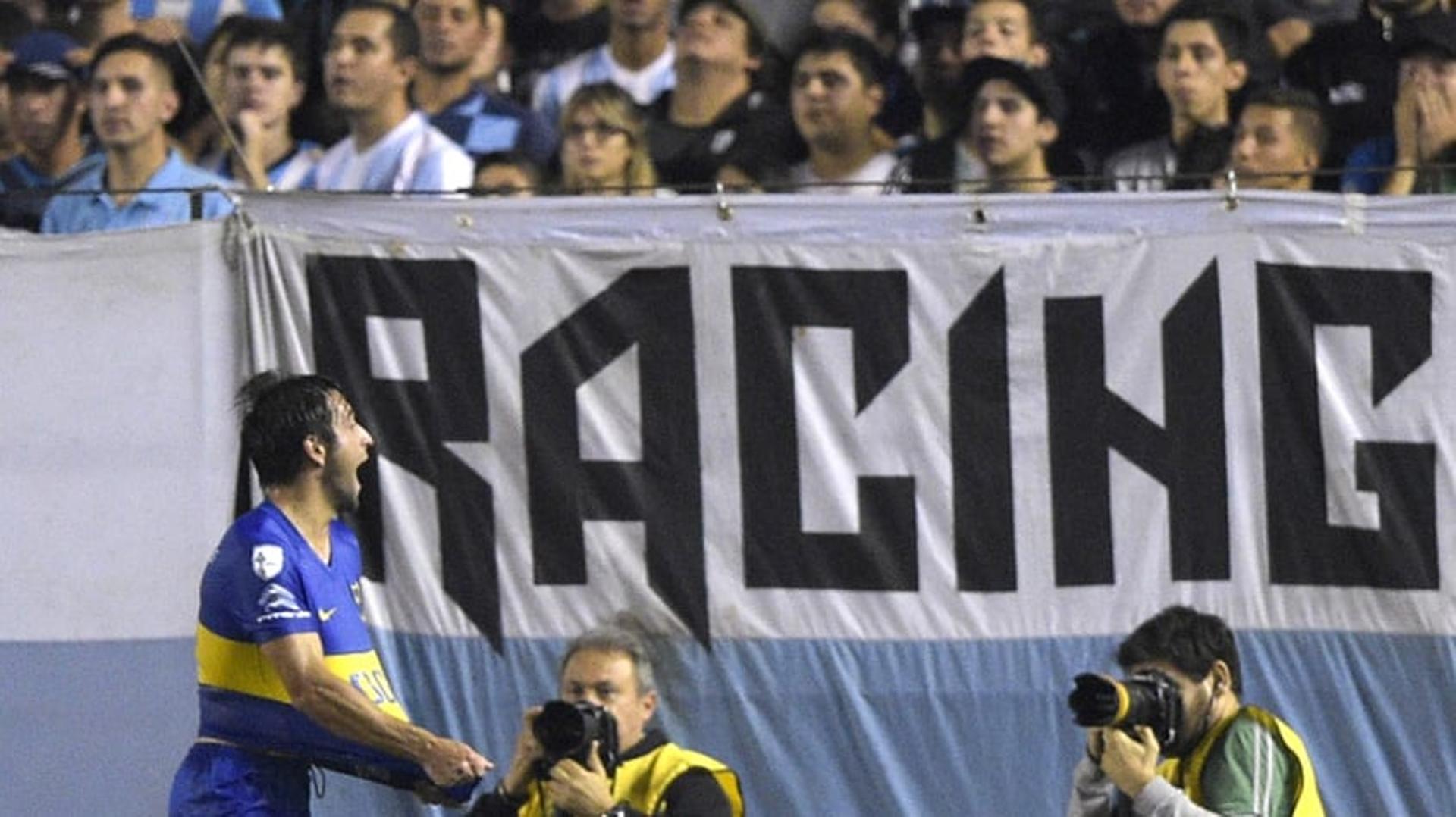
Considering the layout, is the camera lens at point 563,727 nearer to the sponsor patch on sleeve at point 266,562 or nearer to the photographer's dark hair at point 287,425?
the sponsor patch on sleeve at point 266,562

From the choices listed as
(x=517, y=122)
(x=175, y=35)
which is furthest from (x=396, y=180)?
(x=175, y=35)

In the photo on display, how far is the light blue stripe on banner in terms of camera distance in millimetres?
7660

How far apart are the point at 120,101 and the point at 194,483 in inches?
78.2

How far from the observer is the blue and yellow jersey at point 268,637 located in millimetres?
6184

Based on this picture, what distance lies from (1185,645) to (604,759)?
1.22 meters

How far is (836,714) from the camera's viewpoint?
25.5 ft

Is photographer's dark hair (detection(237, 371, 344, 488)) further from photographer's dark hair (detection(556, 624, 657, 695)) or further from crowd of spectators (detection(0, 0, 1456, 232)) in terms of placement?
crowd of spectators (detection(0, 0, 1456, 232))

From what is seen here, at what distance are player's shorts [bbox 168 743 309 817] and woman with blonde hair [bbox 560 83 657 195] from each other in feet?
9.75

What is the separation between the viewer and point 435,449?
310 inches

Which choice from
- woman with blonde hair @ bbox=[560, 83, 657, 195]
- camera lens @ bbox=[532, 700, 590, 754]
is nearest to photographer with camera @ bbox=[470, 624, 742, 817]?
camera lens @ bbox=[532, 700, 590, 754]

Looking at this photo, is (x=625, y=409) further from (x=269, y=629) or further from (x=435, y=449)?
(x=269, y=629)

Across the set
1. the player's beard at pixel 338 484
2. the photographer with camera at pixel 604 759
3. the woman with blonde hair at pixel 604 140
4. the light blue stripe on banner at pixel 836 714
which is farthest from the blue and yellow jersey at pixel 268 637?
the woman with blonde hair at pixel 604 140

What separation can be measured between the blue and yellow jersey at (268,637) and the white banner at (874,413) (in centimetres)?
153

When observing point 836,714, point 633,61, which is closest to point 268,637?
point 836,714
